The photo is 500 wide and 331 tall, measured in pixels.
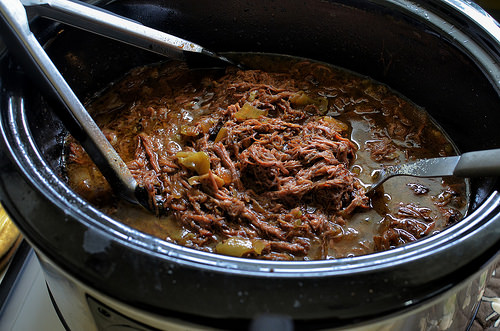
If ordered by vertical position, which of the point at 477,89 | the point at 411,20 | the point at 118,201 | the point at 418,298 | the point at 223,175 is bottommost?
the point at 118,201

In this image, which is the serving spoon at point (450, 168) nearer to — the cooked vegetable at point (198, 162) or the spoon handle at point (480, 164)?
the spoon handle at point (480, 164)

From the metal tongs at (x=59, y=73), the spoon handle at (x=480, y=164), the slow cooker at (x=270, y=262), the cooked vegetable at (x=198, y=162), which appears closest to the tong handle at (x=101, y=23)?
the metal tongs at (x=59, y=73)

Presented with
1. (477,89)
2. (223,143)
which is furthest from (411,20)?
(223,143)

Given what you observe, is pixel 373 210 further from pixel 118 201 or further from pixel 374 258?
pixel 118 201

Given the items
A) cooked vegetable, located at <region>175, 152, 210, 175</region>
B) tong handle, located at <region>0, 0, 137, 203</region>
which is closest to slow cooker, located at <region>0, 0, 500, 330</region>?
tong handle, located at <region>0, 0, 137, 203</region>

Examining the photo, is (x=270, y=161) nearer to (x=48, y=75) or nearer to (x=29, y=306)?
(x=48, y=75)

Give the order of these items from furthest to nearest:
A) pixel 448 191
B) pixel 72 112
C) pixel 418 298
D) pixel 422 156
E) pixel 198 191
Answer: pixel 422 156 < pixel 448 191 < pixel 198 191 < pixel 72 112 < pixel 418 298

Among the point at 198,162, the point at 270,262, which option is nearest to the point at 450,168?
the point at 270,262
